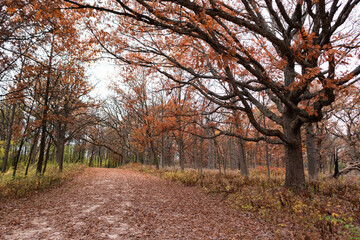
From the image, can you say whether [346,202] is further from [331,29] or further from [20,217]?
[20,217]

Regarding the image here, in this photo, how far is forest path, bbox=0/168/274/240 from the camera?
4.20m

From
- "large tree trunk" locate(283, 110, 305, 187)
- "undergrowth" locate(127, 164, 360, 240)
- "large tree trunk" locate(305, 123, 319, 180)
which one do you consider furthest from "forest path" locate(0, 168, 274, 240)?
"large tree trunk" locate(305, 123, 319, 180)

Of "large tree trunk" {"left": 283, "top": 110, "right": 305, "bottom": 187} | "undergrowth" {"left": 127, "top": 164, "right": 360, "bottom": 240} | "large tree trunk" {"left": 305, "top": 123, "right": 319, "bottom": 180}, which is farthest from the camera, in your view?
"large tree trunk" {"left": 305, "top": 123, "right": 319, "bottom": 180}

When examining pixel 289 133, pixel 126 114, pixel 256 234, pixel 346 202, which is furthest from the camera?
pixel 126 114

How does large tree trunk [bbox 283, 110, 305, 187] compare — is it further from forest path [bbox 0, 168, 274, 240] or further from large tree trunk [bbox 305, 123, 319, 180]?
large tree trunk [bbox 305, 123, 319, 180]

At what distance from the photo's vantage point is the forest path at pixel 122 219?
4.20 meters

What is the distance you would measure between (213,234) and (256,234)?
0.96 meters

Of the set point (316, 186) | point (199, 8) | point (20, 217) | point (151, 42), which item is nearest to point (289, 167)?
point (316, 186)

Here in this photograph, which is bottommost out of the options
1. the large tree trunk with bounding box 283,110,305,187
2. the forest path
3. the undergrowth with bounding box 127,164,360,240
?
the forest path

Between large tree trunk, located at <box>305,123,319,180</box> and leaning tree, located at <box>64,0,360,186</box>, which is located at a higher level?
leaning tree, located at <box>64,0,360,186</box>

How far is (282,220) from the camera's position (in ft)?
15.9

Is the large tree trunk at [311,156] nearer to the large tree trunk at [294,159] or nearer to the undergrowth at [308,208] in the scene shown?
the undergrowth at [308,208]

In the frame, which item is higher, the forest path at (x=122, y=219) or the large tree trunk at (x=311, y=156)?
the large tree trunk at (x=311, y=156)

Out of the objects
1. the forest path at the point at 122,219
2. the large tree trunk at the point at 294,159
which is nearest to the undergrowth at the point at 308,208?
the large tree trunk at the point at 294,159
